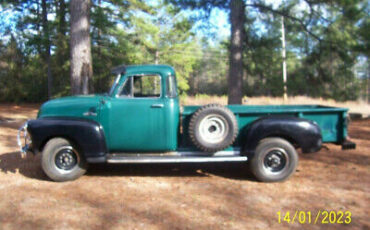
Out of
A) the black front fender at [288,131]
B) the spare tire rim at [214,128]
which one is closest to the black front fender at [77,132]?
the spare tire rim at [214,128]

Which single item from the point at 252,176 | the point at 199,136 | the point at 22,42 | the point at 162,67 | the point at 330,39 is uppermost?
the point at 22,42

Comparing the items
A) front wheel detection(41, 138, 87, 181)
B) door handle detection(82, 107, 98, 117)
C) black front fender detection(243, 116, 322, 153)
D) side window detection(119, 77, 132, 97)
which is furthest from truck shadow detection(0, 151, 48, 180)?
black front fender detection(243, 116, 322, 153)

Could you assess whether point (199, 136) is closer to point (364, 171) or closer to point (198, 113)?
point (198, 113)

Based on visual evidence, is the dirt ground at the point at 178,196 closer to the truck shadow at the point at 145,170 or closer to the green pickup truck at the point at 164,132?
the truck shadow at the point at 145,170

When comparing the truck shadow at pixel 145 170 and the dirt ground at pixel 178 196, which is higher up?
the truck shadow at pixel 145 170

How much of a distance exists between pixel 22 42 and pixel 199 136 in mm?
18307

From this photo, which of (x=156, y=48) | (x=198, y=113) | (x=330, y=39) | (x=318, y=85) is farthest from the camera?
(x=156, y=48)

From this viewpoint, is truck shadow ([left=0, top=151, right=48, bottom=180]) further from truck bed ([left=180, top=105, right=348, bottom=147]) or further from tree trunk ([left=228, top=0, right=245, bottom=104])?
tree trunk ([left=228, top=0, right=245, bottom=104])

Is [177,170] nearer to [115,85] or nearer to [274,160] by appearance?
[274,160]

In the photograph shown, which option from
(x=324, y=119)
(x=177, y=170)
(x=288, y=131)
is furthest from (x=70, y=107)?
(x=324, y=119)

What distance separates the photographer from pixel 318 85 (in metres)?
12.0

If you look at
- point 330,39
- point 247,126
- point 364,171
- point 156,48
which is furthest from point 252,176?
point 156,48

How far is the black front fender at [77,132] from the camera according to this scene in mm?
4836

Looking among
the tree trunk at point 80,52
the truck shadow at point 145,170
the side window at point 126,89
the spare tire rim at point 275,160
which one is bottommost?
the truck shadow at point 145,170
